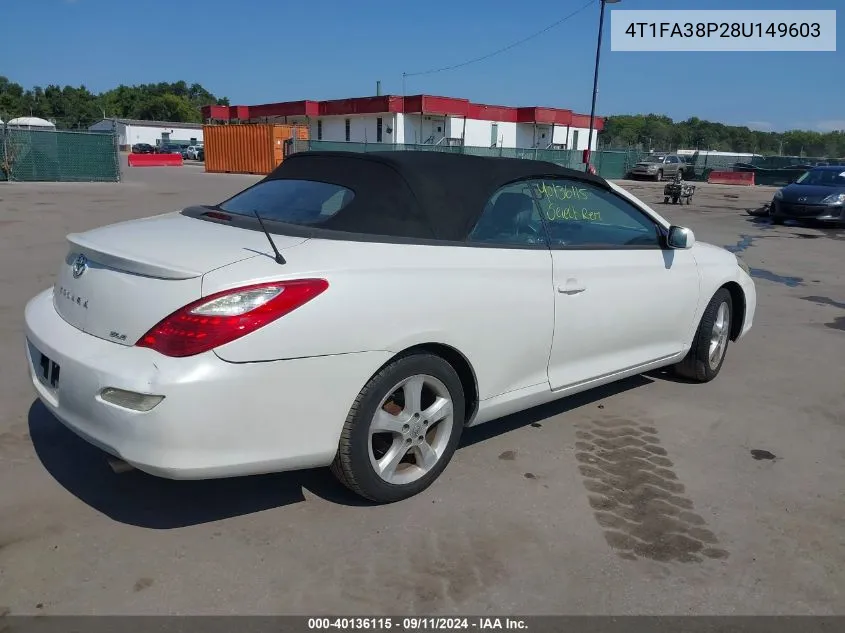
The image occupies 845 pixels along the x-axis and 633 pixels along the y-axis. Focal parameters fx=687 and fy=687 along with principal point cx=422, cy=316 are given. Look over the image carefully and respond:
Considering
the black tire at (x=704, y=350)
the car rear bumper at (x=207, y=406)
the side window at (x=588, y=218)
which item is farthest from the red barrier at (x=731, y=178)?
the car rear bumper at (x=207, y=406)

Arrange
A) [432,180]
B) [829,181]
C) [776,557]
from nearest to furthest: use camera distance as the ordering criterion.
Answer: [776,557]
[432,180]
[829,181]

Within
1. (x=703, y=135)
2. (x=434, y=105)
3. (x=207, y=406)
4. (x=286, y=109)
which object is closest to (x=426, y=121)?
(x=434, y=105)

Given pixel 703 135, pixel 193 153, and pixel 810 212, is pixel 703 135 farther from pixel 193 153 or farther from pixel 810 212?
pixel 810 212

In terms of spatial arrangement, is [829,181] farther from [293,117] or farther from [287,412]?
[293,117]

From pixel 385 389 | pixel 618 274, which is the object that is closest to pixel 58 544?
pixel 385 389

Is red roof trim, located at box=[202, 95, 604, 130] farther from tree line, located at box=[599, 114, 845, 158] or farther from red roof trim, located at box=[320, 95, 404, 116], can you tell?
tree line, located at box=[599, 114, 845, 158]

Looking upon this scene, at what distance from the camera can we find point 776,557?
113 inches

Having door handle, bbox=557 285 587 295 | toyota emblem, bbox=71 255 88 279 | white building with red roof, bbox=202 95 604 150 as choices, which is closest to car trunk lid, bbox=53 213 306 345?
toyota emblem, bbox=71 255 88 279

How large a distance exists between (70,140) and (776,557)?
88.8 feet

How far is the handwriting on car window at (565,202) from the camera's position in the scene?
3.81 meters

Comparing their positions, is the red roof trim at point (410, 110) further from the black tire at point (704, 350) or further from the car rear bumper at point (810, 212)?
the black tire at point (704, 350)

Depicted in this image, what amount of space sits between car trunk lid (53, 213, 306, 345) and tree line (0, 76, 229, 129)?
10921 centimetres

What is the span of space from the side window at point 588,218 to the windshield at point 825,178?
53.1 feet

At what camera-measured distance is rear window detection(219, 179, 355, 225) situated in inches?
130
